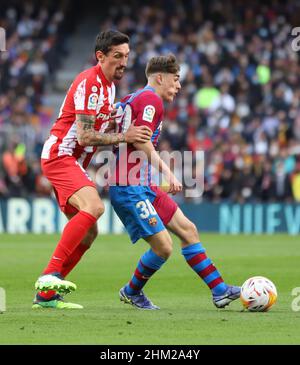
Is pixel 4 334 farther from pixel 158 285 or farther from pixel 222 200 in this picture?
pixel 222 200

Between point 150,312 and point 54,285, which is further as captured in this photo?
point 150,312

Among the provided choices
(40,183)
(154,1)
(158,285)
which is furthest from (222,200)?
(158,285)

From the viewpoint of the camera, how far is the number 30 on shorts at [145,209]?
9.44 meters

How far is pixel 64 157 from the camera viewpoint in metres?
9.66

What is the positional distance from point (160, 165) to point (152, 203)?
20.5 inches

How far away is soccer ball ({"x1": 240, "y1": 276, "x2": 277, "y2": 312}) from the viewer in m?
9.27

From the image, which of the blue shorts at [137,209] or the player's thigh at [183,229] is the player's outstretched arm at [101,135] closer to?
the blue shorts at [137,209]

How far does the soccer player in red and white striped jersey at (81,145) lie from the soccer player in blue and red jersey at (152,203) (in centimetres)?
22

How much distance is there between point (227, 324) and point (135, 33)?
73.2ft

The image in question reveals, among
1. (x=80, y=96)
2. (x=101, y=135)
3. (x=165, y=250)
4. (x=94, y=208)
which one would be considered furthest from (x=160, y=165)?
(x=80, y=96)

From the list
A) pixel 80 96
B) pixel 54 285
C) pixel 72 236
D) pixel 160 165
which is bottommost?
pixel 54 285

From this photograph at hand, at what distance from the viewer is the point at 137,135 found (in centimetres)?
933

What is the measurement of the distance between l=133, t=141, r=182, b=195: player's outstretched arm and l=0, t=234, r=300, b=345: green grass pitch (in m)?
1.14

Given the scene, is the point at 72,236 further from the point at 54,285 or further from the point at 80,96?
the point at 80,96
